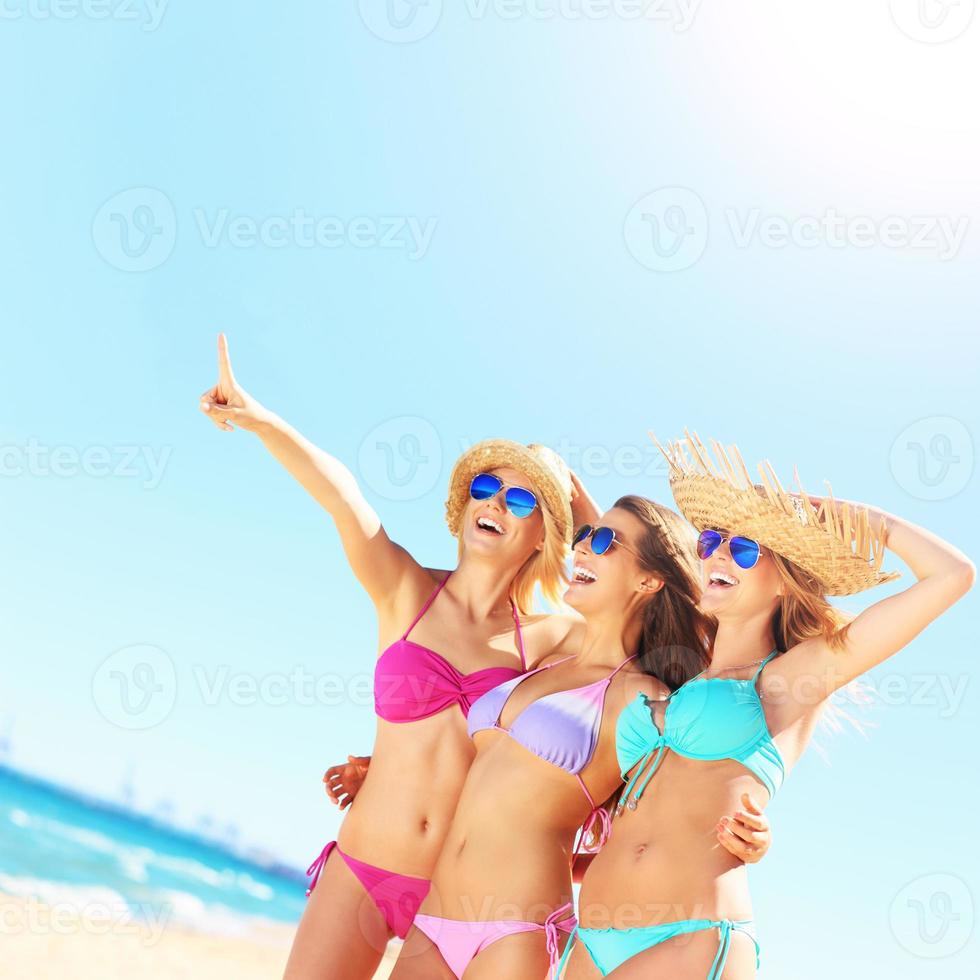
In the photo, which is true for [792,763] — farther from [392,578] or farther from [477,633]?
[392,578]

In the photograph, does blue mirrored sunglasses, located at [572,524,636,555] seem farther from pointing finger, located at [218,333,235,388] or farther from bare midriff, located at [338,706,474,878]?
pointing finger, located at [218,333,235,388]

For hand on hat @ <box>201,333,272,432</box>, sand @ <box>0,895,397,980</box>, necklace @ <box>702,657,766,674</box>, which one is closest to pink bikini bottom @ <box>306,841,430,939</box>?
necklace @ <box>702,657,766,674</box>

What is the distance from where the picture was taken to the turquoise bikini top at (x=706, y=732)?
3949mm

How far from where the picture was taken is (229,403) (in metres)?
5.11

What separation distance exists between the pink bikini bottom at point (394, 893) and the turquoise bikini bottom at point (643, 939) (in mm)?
1115

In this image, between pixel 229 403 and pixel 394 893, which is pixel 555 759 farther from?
pixel 229 403

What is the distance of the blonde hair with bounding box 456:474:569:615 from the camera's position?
5.69 metres

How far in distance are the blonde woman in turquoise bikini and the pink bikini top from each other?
1.00 metres

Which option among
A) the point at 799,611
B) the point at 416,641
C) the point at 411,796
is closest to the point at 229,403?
the point at 416,641

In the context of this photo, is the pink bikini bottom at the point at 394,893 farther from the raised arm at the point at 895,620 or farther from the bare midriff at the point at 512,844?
the raised arm at the point at 895,620

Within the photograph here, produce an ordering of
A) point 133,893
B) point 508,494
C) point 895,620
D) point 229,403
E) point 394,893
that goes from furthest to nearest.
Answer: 1. point 133,893
2. point 508,494
3. point 229,403
4. point 394,893
5. point 895,620

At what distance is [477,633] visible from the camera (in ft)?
17.9

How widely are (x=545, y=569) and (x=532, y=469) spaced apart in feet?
1.81

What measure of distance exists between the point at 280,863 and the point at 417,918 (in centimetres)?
2393
